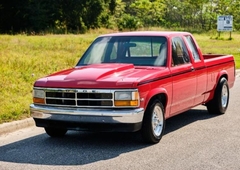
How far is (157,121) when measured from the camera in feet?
25.7

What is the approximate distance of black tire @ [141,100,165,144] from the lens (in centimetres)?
746

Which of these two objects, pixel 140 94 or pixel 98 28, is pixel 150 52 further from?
pixel 98 28

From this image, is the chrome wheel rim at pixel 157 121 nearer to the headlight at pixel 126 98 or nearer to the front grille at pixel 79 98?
the headlight at pixel 126 98

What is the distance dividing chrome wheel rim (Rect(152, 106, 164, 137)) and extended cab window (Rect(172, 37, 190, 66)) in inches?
40.7

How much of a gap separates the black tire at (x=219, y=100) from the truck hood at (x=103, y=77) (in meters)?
2.33

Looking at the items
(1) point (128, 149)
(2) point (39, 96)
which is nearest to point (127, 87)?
(1) point (128, 149)

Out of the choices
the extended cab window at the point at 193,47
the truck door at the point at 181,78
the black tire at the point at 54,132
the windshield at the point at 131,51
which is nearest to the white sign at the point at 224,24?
the extended cab window at the point at 193,47

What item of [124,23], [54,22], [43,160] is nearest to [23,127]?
[43,160]

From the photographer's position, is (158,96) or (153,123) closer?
(153,123)

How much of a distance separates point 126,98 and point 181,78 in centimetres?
165

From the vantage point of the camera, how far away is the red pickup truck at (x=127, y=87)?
7176 millimetres

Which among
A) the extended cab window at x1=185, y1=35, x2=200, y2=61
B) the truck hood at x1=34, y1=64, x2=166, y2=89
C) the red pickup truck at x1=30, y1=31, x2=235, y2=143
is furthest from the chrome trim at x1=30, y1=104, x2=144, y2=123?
the extended cab window at x1=185, y1=35, x2=200, y2=61

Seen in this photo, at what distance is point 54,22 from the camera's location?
52250 mm

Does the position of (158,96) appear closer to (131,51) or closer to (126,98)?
(126,98)
